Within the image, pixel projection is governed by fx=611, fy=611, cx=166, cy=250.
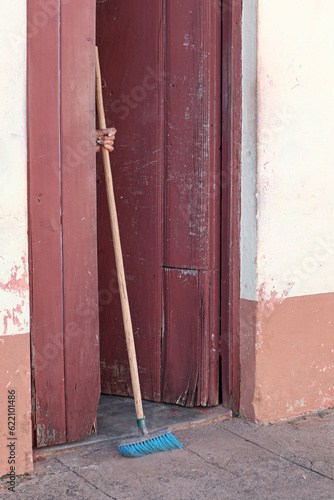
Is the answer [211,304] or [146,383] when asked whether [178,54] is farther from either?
[146,383]

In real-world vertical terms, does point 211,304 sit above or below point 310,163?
below

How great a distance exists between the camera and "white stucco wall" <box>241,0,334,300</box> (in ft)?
11.1

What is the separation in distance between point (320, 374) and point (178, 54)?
6.82 ft

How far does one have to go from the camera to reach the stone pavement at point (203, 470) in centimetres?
264

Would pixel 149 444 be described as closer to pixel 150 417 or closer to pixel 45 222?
pixel 150 417

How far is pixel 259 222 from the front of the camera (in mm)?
3391

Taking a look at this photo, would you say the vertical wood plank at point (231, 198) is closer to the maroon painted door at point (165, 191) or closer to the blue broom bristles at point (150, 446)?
the maroon painted door at point (165, 191)

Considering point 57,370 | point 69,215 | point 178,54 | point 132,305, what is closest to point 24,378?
point 57,370

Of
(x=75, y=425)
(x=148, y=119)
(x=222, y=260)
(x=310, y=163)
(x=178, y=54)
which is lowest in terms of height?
(x=75, y=425)

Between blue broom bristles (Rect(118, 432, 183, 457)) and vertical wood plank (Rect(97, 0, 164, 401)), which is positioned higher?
vertical wood plank (Rect(97, 0, 164, 401))

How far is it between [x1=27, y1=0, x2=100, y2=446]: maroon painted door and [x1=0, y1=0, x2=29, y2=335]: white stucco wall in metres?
0.14

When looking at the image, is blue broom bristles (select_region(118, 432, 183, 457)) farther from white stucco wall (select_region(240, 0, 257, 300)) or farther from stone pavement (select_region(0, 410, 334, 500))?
white stucco wall (select_region(240, 0, 257, 300))

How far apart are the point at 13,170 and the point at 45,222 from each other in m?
0.33

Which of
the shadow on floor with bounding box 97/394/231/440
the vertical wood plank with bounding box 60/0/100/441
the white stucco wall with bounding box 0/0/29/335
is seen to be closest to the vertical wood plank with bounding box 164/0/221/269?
the vertical wood plank with bounding box 60/0/100/441
